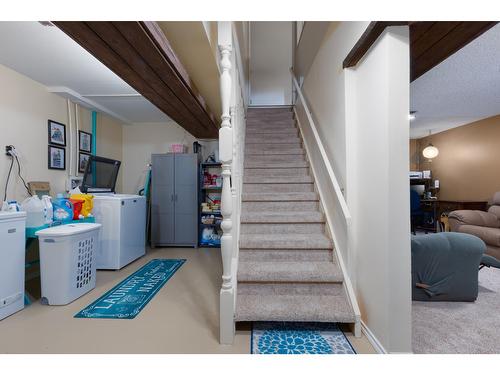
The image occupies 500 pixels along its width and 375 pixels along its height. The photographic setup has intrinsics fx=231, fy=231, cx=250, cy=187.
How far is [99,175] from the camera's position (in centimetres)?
358

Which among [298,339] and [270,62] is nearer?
[298,339]

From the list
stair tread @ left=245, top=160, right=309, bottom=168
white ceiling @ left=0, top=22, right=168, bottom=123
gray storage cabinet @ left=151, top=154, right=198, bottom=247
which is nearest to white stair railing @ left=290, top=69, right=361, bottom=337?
stair tread @ left=245, top=160, right=309, bottom=168

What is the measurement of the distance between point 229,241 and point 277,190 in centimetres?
143

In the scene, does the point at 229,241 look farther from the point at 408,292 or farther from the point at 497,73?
the point at 497,73

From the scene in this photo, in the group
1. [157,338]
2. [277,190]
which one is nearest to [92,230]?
[157,338]

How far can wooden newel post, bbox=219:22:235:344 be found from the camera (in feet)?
5.19

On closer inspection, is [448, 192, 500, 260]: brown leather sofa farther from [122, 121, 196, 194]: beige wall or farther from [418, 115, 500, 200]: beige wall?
[122, 121, 196, 194]: beige wall

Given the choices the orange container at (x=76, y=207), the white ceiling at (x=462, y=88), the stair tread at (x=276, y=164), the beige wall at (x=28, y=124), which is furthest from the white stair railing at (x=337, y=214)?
the beige wall at (x=28, y=124)

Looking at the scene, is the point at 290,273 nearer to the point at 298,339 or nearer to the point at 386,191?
the point at 298,339

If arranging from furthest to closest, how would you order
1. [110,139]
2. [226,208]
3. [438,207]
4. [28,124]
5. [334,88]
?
[438,207]
[110,139]
[28,124]
[334,88]
[226,208]

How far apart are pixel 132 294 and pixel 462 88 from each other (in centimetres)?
517

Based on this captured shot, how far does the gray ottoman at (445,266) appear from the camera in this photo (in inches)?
80.5

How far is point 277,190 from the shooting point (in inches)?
116

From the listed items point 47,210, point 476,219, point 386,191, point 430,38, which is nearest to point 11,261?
point 47,210
